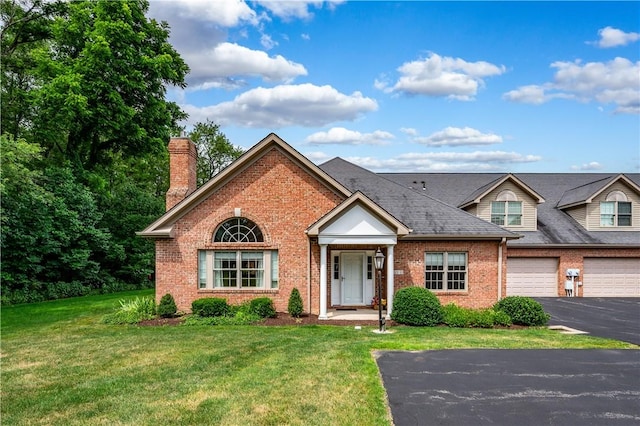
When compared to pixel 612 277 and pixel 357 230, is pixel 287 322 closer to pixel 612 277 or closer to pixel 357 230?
pixel 357 230

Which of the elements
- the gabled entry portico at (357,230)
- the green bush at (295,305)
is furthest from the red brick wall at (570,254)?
the green bush at (295,305)

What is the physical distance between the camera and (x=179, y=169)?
52.9ft

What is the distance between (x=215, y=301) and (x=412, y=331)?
22.9 ft

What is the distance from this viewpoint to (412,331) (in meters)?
12.4

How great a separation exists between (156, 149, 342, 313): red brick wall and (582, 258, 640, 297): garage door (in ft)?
52.7

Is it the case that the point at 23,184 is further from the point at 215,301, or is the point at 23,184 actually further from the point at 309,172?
the point at 309,172

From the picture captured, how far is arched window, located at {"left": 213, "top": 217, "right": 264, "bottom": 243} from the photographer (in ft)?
49.5

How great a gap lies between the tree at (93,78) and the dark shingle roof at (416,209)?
14402mm

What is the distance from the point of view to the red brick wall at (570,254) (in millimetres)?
21203

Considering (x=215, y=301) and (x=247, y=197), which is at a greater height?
(x=247, y=197)

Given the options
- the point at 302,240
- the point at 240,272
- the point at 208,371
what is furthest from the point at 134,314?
the point at 208,371

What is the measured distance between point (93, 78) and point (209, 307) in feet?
58.8

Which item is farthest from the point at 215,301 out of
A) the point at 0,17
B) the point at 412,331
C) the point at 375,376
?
the point at 0,17

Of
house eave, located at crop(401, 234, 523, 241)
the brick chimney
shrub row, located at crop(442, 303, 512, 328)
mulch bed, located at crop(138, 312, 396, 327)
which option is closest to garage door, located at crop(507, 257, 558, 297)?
house eave, located at crop(401, 234, 523, 241)
